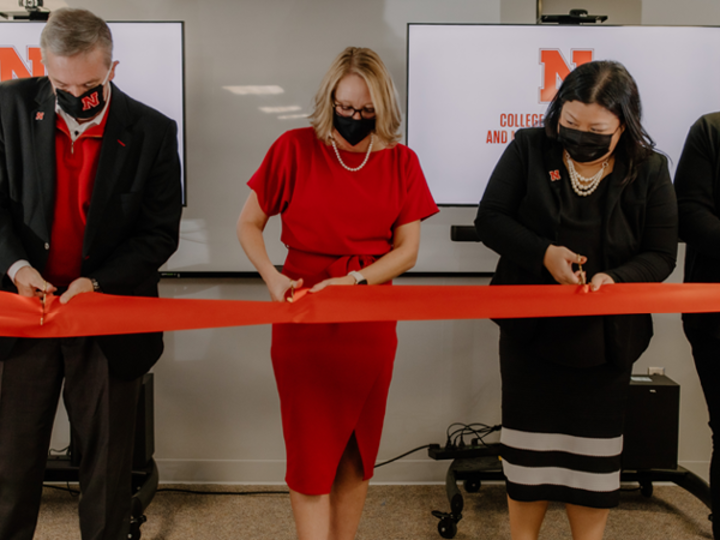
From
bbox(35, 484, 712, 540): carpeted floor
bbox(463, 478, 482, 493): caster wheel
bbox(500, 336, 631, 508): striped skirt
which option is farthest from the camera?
bbox(463, 478, 482, 493): caster wheel

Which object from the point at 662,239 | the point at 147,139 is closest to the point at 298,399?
the point at 147,139

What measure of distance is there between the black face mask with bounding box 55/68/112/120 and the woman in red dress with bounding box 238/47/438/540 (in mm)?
466

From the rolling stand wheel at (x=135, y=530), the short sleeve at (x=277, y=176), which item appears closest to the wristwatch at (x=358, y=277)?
the short sleeve at (x=277, y=176)

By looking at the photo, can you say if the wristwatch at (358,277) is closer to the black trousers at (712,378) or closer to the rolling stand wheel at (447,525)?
the black trousers at (712,378)

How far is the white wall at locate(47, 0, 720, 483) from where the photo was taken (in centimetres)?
264

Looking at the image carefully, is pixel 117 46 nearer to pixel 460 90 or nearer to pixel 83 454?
pixel 460 90

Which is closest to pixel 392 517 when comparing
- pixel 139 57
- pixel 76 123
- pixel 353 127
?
pixel 353 127

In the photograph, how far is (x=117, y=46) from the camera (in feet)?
8.32

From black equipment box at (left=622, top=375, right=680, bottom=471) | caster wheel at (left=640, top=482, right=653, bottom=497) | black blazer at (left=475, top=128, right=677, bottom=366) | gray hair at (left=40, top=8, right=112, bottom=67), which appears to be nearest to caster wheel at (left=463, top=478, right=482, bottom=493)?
black equipment box at (left=622, top=375, right=680, bottom=471)

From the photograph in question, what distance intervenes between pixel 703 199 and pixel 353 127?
3.72 feet

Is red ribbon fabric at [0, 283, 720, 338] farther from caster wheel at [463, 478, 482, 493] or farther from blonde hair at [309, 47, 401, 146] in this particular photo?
caster wheel at [463, 478, 482, 493]

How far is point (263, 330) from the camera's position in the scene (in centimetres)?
288

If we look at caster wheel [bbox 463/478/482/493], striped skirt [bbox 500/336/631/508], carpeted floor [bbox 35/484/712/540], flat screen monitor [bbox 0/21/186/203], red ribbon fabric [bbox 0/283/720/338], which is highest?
flat screen monitor [bbox 0/21/186/203]

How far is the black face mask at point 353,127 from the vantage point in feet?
5.14
